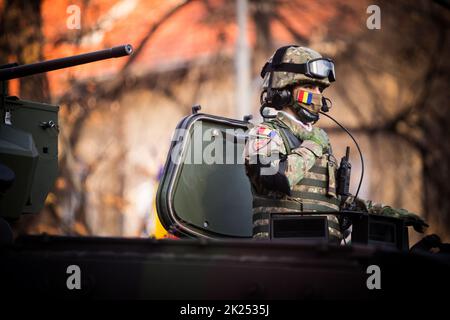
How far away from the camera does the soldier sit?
684 cm

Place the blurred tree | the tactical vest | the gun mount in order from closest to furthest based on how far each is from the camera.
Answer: the gun mount
the tactical vest
the blurred tree

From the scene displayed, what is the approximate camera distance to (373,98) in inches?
896

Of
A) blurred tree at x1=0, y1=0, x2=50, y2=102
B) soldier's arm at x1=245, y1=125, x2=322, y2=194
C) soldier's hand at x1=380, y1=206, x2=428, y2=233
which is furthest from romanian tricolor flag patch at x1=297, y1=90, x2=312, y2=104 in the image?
blurred tree at x1=0, y1=0, x2=50, y2=102

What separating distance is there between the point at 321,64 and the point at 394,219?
1.60 metres

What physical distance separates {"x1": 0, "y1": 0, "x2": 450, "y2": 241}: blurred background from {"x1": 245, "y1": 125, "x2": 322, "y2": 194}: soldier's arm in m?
12.9

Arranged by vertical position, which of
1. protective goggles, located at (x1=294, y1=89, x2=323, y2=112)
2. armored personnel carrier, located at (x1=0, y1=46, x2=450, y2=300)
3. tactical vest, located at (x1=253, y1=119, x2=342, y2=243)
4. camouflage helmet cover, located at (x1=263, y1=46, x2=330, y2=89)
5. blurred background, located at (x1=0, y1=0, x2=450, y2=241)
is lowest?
armored personnel carrier, located at (x1=0, y1=46, x2=450, y2=300)

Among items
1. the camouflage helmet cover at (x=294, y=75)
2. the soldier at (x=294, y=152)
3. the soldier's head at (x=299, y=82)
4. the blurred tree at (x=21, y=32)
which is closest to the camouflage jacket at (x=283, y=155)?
the soldier at (x=294, y=152)

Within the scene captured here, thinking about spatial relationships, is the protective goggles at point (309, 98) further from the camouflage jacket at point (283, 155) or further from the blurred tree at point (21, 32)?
the blurred tree at point (21, 32)

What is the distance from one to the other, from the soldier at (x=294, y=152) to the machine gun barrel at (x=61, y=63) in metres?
1.06

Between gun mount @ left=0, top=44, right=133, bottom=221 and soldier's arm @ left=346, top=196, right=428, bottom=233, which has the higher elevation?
gun mount @ left=0, top=44, right=133, bottom=221

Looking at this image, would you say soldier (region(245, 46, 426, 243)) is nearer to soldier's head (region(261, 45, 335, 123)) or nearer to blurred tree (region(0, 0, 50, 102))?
soldier's head (region(261, 45, 335, 123))

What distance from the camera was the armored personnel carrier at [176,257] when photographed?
193 inches
